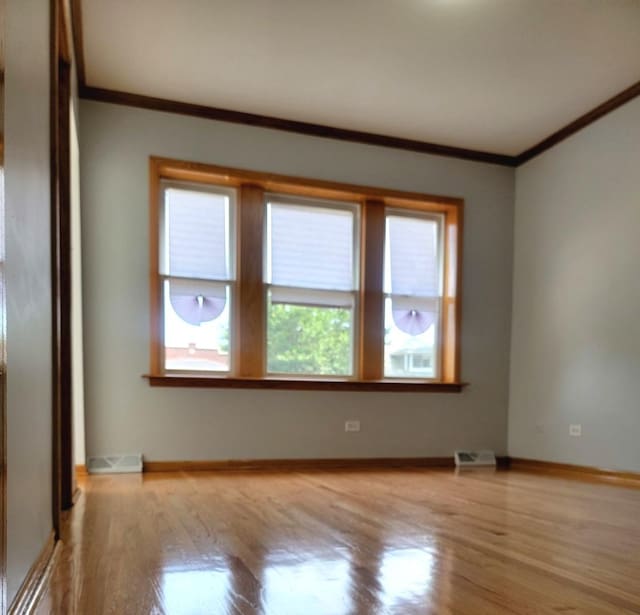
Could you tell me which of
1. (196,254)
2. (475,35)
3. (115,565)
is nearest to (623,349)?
(475,35)

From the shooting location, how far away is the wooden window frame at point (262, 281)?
411 centimetres

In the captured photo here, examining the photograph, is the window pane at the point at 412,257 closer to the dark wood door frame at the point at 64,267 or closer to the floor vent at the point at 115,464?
the floor vent at the point at 115,464

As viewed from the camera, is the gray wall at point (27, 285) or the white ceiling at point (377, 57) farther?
the white ceiling at point (377, 57)

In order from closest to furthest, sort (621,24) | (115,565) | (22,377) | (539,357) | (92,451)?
(22,377), (115,565), (621,24), (92,451), (539,357)

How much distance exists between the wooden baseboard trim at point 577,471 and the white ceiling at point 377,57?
283 cm

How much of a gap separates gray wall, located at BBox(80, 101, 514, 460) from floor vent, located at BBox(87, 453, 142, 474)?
0.06 metres

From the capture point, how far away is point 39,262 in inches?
65.9

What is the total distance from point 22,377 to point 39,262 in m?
0.45

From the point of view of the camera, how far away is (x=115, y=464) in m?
3.81

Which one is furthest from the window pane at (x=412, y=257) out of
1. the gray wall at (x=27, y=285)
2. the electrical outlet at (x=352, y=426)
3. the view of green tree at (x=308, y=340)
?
the gray wall at (x=27, y=285)

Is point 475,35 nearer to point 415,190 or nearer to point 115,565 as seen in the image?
point 415,190

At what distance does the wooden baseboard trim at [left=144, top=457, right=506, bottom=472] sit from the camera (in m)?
3.97

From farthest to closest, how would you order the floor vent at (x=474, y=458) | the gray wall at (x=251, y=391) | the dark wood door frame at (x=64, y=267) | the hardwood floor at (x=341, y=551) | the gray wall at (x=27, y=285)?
the floor vent at (x=474, y=458)
the gray wall at (x=251, y=391)
the dark wood door frame at (x=64, y=267)
the hardwood floor at (x=341, y=551)
the gray wall at (x=27, y=285)

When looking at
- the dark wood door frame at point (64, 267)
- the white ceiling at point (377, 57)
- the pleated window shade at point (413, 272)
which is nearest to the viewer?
the dark wood door frame at point (64, 267)
